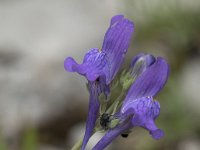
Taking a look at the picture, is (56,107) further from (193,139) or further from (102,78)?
(102,78)

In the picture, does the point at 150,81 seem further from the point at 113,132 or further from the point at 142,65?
the point at 113,132

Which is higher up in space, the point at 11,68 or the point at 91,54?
the point at 91,54

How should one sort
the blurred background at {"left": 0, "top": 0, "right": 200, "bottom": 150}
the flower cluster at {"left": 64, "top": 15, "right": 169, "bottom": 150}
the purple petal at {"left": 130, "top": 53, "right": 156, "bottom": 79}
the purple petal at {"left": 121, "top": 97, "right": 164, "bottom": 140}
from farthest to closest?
the blurred background at {"left": 0, "top": 0, "right": 200, "bottom": 150} < the purple petal at {"left": 130, "top": 53, "right": 156, "bottom": 79} < the flower cluster at {"left": 64, "top": 15, "right": 169, "bottom": 150} < the purple petal at {"left": 121, "top": 97, "right": 164, "bottom": 140}

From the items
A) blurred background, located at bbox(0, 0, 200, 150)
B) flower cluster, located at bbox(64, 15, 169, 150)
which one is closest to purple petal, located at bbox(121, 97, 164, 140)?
flower cluster, located at bbox(64, 15, 169, 150)

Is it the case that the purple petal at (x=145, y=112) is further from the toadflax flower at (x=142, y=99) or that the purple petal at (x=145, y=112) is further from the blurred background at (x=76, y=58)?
the blurred background at (x=76, y=58)

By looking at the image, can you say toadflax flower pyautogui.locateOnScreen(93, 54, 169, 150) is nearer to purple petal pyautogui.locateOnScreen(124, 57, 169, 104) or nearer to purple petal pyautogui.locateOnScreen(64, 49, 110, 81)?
purple petal pyautogui.locateOnScreen(124, 57, 169, 104)

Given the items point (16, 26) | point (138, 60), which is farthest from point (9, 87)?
point (138, 60)

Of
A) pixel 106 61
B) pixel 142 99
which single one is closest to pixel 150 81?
pixel 142 99
